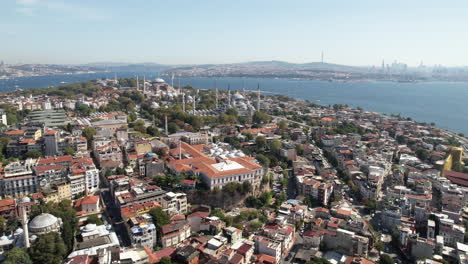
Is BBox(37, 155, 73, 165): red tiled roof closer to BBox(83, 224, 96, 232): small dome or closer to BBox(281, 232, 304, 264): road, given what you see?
BBox(83, 224, 96, 232): small dome

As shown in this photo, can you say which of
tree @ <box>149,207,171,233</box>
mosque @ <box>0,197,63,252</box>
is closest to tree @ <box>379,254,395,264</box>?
tree @ <box>149,207,171,233</box>

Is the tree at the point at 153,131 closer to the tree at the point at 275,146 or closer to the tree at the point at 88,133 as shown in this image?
the tree at the point at 88,133

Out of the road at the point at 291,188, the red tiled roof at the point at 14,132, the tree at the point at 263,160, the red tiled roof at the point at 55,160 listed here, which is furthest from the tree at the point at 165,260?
the red tiled roof at the point at 14,132

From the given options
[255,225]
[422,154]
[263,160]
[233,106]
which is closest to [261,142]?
[263,160]

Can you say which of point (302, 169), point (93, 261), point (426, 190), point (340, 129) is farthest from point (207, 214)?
point (340, 129)

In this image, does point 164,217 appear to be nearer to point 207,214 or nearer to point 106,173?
point 207,214

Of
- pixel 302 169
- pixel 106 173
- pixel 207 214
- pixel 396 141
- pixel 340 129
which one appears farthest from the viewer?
pixel 340 129
